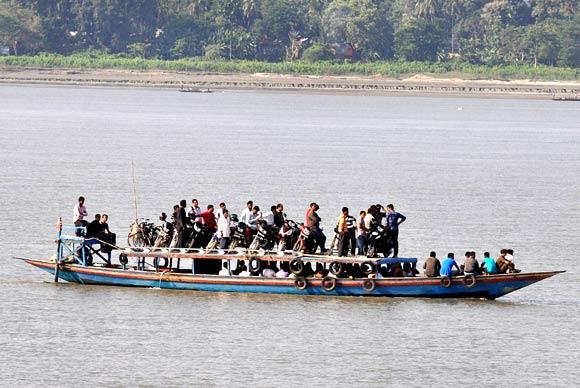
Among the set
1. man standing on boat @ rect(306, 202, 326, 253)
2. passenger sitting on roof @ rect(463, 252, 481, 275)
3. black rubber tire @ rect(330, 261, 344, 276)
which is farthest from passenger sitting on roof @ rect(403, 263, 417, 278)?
man standing on boat @ rect(306, 202, 326, 253)

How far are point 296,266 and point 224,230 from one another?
98.5 inches

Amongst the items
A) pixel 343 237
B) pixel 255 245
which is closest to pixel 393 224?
pixel 343 237

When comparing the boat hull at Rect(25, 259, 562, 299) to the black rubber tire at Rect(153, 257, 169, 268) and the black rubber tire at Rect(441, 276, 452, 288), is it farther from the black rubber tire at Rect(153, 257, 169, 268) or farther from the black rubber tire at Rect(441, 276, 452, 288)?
the black rubber tire at Rect(153, 257, 169, 268)

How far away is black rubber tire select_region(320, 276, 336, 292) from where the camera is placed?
4819 centimetres

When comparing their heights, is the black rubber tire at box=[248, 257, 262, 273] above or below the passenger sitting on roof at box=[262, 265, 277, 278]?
above

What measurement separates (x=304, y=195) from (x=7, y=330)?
3633 cm

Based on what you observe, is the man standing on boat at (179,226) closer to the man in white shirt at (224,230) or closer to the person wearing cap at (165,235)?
the person wearing cap at (165,235)

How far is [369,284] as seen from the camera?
157ft

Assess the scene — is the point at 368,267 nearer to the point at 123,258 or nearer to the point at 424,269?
the point at 424,269

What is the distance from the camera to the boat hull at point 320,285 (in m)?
47.8

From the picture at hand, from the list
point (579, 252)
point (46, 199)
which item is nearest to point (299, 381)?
point (579, 252)

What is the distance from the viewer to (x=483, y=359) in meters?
42.3

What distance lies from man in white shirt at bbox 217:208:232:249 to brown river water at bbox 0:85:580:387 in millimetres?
1603

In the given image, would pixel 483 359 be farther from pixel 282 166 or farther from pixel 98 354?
pixel 282 166
